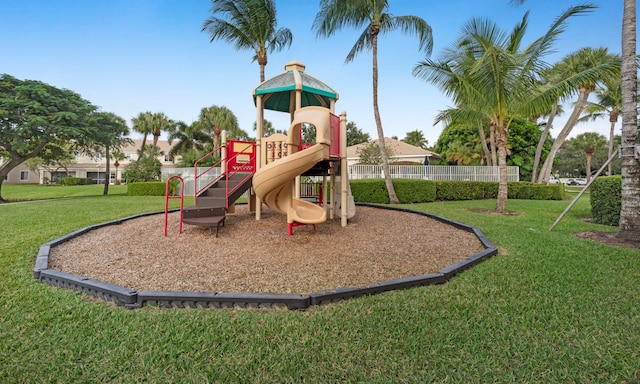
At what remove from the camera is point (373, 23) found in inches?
452

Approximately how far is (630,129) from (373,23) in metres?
8.97

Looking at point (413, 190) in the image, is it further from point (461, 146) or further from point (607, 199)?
point (461, 146)

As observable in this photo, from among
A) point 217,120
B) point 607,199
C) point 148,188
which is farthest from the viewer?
point 217,120

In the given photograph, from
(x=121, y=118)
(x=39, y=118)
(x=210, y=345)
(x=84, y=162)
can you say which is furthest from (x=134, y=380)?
(x=84, y=162)

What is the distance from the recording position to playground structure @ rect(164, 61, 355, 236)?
5.04 m

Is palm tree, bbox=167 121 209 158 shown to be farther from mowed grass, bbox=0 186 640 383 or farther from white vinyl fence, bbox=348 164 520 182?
mowed grass, bbox=0 186 640 383

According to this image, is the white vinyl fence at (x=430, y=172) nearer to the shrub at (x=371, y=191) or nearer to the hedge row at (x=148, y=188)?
the hedge row at (x=148, y=188)

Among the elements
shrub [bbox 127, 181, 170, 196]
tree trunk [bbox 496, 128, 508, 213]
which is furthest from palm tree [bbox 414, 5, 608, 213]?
shrub [bbox 127, 181, 170, 196]

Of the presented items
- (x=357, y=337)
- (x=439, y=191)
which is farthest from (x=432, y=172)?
(x=357, y=337)

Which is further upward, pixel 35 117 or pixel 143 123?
pixel 143 123

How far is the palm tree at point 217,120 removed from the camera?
104 ft

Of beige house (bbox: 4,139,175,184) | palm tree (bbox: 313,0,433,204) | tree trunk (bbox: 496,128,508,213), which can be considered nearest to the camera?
tree trunk (bbox: 496,128,508,213)

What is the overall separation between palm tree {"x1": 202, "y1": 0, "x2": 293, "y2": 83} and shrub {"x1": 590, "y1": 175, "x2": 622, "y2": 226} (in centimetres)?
1327

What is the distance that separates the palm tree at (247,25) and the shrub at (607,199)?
13270 mm
